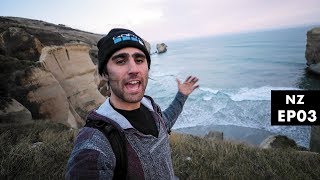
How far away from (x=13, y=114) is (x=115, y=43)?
29.4ft

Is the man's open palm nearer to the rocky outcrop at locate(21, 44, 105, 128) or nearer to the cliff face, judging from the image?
the cliff face

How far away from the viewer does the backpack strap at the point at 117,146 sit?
172cm

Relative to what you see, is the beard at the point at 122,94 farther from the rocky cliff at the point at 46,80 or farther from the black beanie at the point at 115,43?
the rocky cliff at the point at 46,80

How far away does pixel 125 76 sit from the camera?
209cm

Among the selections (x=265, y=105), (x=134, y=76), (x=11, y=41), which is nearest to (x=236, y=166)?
(x=134, y=76)

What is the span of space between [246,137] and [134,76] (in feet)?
55.0

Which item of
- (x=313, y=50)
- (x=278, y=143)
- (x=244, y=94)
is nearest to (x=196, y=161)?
(x=278, y=143)

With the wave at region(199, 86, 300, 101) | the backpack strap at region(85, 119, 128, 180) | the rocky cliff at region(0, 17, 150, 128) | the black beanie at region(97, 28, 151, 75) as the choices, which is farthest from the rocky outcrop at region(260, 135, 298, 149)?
the wave at region(199, 86, 300, 101)

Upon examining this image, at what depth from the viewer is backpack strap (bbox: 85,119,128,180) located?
1716 millimetres

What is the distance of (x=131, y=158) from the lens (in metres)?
1.78

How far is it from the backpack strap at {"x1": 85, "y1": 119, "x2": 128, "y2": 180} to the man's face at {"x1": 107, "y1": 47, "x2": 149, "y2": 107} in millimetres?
368

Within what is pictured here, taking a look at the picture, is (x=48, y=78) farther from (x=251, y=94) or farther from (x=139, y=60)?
(x=251, y=94)

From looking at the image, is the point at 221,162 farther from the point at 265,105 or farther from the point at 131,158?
the point at 265,105

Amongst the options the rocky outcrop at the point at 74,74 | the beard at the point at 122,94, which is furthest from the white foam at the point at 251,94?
the beard at the point at 122,94
